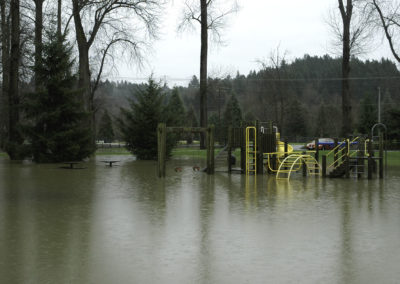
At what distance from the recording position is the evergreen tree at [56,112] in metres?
26.0

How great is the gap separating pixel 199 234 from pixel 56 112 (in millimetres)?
19863

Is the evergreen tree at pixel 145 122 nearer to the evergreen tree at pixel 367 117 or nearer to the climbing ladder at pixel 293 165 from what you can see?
the climbing ladder at pixel 293 165

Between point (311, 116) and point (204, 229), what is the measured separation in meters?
84.7

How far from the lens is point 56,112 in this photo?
25.8 meters

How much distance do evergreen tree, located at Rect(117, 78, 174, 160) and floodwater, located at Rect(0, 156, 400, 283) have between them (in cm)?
1489

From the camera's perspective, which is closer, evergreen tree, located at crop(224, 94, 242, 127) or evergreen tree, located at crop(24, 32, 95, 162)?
evergreen tree, located at crop(24, 32, 95, 162)

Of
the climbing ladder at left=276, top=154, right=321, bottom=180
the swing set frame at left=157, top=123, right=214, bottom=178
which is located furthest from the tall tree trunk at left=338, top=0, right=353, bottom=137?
the swing set frame at left=157, top=123, right=214, bottom=178

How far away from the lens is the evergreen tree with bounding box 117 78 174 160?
2947 centimetres

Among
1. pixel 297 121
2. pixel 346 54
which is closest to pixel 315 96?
pixel 297 121

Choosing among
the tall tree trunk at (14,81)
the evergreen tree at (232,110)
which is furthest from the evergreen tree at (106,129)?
the tall tree trunk at (14,81)

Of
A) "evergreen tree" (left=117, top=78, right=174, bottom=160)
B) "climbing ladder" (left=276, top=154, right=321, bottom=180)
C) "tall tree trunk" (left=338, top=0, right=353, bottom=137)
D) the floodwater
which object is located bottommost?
the floodwater

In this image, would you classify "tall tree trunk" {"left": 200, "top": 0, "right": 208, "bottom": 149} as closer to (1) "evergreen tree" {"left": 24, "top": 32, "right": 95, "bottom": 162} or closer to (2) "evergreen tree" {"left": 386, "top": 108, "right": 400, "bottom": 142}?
(1) "evergreen tree" {"left": 24, "top": 32, "right": 95, "bottom": 162}

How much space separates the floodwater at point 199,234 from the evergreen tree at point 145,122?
48.9 feet

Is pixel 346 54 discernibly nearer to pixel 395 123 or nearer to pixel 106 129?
pixel 395 123
